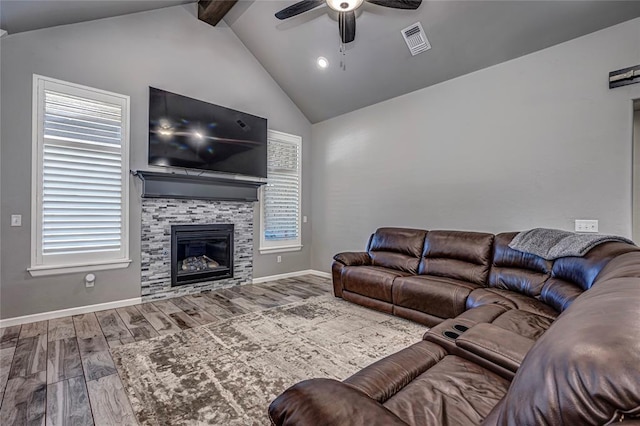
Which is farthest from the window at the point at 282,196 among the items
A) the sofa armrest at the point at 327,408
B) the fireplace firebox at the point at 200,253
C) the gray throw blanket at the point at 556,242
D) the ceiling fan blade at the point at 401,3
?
the sofa armrest at the point at 327,408

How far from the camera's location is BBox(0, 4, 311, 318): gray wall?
3.08 meters

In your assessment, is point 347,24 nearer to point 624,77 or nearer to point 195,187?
point 624,77

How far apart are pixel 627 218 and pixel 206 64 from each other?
18.1ft

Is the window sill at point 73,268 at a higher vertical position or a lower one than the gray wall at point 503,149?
lower

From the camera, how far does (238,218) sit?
4848 mm

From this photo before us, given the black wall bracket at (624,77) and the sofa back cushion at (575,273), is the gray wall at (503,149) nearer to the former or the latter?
the black wall bracket at (624,77)

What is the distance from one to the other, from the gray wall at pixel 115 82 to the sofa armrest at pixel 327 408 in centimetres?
373

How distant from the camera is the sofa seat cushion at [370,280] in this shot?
3475 millimetres

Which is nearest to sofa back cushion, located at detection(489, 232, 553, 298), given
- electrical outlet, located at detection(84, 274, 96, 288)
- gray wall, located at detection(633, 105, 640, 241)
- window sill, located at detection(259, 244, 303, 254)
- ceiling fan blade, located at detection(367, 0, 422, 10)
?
gray wall, located at detection(633, 105, 640, 241)

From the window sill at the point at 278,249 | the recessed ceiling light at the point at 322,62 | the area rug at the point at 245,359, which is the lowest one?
the area rug at the point at 245,359

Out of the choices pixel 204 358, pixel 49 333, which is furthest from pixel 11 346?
pixel 204 358

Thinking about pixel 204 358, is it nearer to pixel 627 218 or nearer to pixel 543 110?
pixel 627 218

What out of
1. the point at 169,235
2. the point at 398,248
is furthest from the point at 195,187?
the point at 398,248

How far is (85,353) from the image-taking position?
251 centimetres
